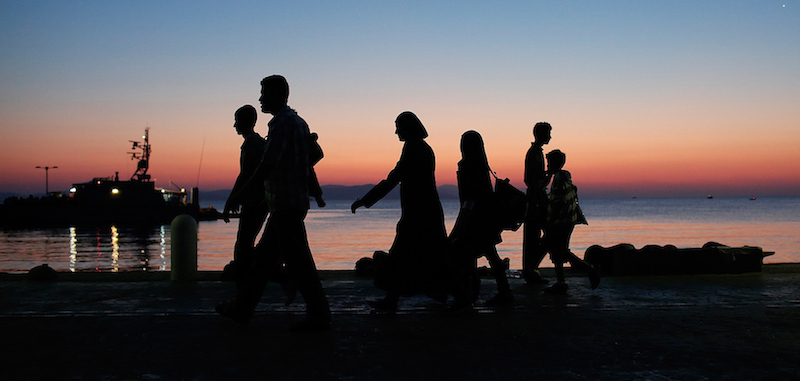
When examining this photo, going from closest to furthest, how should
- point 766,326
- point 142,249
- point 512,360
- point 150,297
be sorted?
point 512,360
point 766,326
point 150,297
point 142,249

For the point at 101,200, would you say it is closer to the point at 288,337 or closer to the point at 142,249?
the point at 142,249

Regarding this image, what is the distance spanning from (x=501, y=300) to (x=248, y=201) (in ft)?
8.44

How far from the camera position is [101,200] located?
80.2 meters

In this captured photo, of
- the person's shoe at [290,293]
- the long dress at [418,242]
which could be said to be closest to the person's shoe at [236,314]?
the person's shoe at [290,293]

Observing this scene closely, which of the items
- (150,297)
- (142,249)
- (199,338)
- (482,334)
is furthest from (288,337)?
(142,249)

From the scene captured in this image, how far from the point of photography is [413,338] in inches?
185

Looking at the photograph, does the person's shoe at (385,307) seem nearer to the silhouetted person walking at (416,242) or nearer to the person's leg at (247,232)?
the silhouetted person walking at (416,242)

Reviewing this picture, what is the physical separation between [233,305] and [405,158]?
1.97m

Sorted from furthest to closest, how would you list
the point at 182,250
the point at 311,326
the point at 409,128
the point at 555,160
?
the point at 182,250 < the point at 555,160 < the point at 409,128 < the point at 311,326

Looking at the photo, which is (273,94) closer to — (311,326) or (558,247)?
(311,326)

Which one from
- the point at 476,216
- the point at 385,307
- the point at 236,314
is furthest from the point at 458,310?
the point at 236,314

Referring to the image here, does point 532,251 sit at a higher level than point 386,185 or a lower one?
lower

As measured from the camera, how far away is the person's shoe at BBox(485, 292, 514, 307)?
6.30 meters

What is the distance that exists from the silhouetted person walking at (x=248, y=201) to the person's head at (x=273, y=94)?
0.71 meters
